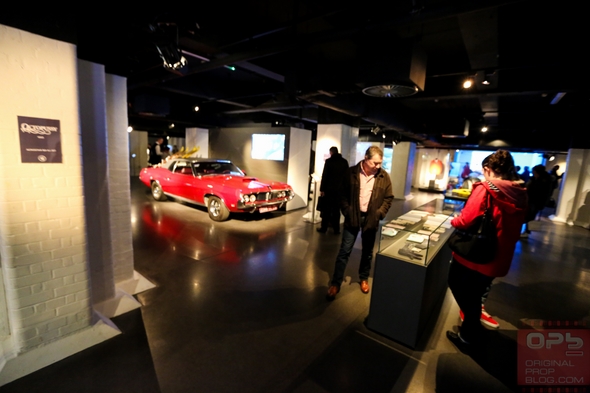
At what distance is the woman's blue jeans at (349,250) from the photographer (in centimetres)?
320

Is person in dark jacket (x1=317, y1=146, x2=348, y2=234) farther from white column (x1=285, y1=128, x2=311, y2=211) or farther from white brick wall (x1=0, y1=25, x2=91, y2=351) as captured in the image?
white brick wall (x1=0, y1=25, x2=91, y2=351)

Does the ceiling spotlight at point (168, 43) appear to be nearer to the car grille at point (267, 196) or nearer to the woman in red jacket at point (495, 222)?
the woman in red jacket at point (495, 222)

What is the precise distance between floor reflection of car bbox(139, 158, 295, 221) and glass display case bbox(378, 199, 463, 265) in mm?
3798

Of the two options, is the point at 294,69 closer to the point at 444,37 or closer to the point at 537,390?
the point at 444,37

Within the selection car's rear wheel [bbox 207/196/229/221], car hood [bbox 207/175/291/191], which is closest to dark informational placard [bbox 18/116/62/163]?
car hood [bbox 207/175/291/191]

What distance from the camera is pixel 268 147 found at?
841 cm

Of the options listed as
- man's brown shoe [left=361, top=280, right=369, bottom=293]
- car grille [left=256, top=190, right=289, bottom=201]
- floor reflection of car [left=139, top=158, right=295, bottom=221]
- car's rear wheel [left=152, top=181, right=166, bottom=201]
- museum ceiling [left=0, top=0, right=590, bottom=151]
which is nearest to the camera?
museum ceiling [left=0, top=0, right=590, bottom=151]

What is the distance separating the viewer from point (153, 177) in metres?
8.60

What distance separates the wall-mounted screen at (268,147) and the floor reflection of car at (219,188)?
49.1 inches

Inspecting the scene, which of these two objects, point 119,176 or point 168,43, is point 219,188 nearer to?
point 119,176

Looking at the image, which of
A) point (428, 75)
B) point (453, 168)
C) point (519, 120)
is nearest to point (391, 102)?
point (428, 75)

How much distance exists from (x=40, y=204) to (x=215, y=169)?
17.5ft

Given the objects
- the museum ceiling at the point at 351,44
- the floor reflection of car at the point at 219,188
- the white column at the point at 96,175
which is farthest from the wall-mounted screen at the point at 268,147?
the white column at the point at 96,175

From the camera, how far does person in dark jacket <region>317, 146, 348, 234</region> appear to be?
17.7 ft
